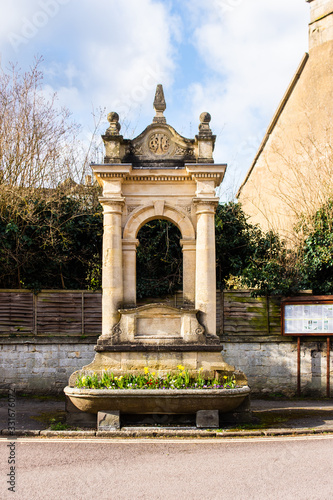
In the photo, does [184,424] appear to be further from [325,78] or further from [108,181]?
[325,78]

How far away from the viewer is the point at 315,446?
7.20m

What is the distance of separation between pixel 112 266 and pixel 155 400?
100 inches

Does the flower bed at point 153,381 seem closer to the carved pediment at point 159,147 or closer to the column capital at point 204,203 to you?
the column capital at point 204,203

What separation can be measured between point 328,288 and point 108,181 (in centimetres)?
654

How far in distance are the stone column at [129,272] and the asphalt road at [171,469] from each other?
278 cm

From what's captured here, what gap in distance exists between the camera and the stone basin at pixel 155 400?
26.5 feet

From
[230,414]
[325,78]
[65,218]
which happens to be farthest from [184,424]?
[325,78]

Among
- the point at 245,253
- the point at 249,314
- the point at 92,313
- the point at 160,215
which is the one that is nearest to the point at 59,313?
the point at 92,313

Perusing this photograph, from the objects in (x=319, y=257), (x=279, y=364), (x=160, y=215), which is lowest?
(x=279, y=364)

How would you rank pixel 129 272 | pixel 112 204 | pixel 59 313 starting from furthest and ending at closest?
pixel 59 313
pixel 129 272
pixel 112 204

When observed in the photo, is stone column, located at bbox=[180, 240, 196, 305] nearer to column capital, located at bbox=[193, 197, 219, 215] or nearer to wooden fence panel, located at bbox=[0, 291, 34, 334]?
column capital, located at bbox=[193, 197, 219, 215]

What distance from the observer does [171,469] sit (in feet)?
20.3

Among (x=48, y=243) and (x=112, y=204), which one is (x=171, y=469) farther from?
(x=48, y=243)

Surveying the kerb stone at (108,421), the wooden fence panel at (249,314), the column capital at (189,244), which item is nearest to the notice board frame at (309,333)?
the wooden fence panel at (249,314)
